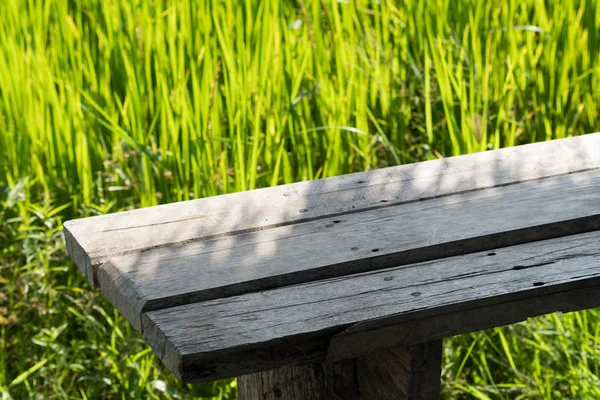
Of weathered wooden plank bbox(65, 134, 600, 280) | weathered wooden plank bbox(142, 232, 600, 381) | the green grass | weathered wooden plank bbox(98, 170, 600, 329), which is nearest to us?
weathered wooden plank bbox(142, 232, 600, 381)

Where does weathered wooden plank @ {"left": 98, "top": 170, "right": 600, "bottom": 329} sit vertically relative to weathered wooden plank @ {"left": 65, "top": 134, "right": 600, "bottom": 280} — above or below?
above

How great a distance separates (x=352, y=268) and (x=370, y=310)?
0.16m

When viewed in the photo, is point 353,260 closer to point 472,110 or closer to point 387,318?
point 387,318

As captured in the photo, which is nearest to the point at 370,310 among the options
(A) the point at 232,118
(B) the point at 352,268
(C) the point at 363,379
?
(B) the point at 352,268

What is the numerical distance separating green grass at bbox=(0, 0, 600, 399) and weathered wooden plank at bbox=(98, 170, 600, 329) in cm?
71

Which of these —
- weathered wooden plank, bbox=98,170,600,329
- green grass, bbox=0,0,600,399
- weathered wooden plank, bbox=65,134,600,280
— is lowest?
green grass, bbox=0,0,600,399

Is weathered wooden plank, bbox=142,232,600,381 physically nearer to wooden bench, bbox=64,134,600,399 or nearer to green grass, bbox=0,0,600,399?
wooden bench, bbox=64,134,600,399

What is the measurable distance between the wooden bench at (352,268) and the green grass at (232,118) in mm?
664

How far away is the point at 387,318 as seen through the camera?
4.00ft

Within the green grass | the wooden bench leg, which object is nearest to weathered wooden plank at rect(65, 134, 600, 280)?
the wooden bench leg

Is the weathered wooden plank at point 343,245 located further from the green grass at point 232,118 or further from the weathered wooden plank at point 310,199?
the green grass at point 232,118

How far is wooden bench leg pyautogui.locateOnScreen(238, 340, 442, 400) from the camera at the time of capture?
4.66 feet

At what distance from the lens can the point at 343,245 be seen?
1457 millimetres

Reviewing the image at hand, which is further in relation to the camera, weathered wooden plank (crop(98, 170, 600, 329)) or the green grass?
the green grass
